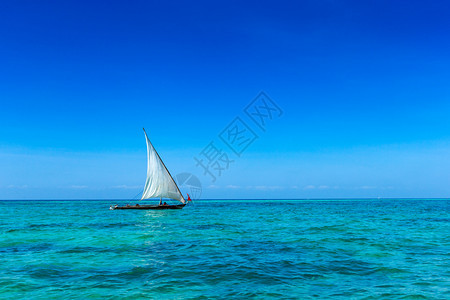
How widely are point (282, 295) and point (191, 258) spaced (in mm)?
7184

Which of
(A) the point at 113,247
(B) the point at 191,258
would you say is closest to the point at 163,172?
(A) the point at 113,247

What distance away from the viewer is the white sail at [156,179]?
190 ft

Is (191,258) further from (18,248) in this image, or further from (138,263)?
(18,248)

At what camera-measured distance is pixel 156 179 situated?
2306 inches

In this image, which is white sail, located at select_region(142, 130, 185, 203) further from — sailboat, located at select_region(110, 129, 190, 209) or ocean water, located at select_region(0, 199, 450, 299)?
ocean water, located at select_region(0, 199, 450, 299)

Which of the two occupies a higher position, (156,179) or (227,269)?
(156,179)

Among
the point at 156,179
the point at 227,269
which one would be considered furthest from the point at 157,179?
the point at 227,269

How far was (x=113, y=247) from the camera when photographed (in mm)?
20922

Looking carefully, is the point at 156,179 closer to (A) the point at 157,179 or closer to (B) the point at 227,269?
(A) the point at 157,179

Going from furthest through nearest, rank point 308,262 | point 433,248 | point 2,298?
point 433,248
point 308,262
point 2,298

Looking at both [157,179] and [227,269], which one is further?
[157,179]

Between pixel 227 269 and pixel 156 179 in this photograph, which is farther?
pixel 156 179

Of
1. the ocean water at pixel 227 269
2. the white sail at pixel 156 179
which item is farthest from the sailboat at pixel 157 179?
the ocean water at pixel 227 269

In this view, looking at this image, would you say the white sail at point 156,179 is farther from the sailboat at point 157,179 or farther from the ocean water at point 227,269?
the ocean water at point 227,269
